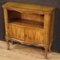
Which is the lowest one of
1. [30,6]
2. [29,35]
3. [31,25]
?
[29,35]

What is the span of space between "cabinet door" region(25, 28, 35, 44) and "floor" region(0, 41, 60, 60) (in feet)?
0.80

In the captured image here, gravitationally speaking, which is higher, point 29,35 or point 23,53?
point 29,35

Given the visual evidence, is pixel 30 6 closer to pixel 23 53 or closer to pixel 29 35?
pixel 29 35

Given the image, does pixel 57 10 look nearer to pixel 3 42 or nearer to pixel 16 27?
pixel 16 27

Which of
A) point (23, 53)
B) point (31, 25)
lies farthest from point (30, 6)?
point (23, 53)

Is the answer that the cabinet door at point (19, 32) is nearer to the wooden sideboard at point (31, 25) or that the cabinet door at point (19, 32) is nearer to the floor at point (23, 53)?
the wooden sideboard at point (31, 25)

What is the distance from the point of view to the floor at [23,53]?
8.79 feet

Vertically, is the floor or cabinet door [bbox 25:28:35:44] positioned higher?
cabinet door [bbox 25:28:35:44]

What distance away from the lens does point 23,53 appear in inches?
110

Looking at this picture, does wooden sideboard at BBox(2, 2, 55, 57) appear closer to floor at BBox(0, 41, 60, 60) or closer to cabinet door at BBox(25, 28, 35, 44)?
cabinet door at BBox(25, 28, 35, 44)

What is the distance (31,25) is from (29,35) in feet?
0.55

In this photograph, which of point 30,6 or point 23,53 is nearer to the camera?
point 30,6

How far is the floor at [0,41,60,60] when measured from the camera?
268 cm

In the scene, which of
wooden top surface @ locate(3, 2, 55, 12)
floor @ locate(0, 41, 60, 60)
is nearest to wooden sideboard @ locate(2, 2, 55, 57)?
wooden top surface @ locate(3, 2, 55, 12)
